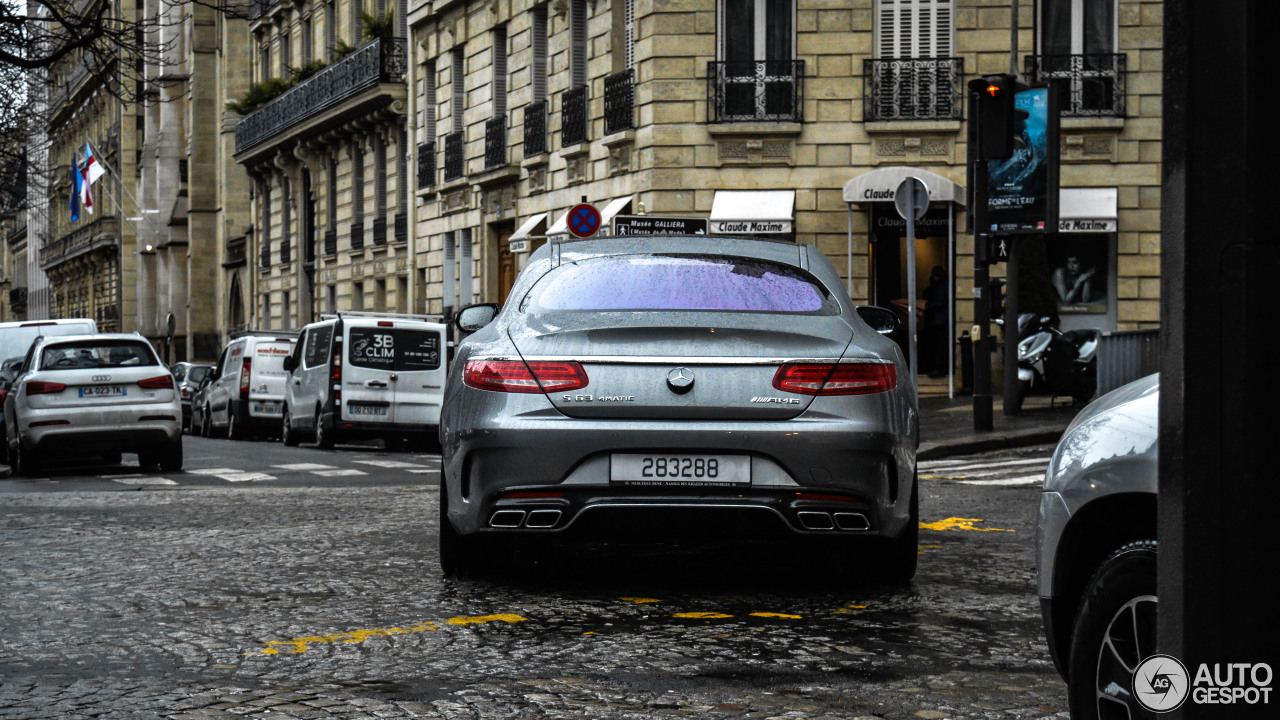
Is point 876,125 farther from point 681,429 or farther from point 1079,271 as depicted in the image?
point 681,429

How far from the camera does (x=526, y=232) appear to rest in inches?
1280

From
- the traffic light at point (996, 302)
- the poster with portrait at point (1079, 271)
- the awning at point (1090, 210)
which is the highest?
the awning at point (1090, 210)

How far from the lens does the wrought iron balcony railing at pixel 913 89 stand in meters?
27.0

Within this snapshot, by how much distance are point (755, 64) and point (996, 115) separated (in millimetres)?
10025

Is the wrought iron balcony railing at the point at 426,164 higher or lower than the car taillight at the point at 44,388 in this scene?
higher

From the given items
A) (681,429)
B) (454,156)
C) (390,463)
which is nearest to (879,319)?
(681,429)

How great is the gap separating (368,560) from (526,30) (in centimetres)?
2596

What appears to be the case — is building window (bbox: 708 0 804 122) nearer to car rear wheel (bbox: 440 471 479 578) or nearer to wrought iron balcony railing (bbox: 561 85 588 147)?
wrought iron balcony railing (bbox: 561 85 588 147)

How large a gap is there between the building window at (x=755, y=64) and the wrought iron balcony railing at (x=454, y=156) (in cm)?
1043

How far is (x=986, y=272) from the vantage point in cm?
1964

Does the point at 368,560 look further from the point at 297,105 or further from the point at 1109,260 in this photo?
the point at 297,105

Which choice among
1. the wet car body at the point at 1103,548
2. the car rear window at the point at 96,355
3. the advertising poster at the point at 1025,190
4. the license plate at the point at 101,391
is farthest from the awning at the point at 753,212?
the wet car body at the point at 1103,548

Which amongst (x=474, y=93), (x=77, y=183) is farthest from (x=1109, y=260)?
(x=77, y=183)

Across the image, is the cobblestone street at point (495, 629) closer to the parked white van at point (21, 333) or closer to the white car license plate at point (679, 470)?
A: the white car license plate at point (679, 470)
